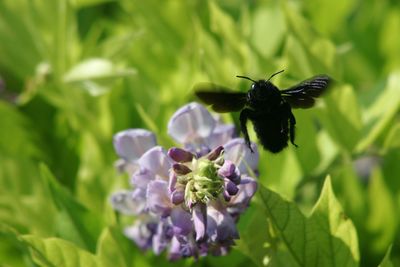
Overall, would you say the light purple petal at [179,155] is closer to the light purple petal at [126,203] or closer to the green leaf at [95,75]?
the light purple petal at [126,203]

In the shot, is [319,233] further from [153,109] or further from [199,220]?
[153,109]

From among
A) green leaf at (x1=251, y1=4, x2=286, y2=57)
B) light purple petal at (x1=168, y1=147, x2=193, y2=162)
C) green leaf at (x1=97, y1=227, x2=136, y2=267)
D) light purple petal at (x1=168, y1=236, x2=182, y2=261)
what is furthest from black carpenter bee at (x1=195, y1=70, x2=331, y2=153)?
green leaf at (x1=251, y1=4, x2=286, y2=57)

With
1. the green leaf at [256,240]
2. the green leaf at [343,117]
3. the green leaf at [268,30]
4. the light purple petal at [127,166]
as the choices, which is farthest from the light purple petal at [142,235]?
the green leaf at [268,30]

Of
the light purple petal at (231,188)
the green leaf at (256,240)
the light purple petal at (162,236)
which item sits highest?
the light purple petal at (231,188)

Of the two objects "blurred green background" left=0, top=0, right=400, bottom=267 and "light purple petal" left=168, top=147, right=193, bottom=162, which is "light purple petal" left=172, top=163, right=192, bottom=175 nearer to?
"light purple petal" left=168, top=147, right=193, bottom=162

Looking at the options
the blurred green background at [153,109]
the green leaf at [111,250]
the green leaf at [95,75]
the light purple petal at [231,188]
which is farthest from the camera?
the green leaf at [95,75]

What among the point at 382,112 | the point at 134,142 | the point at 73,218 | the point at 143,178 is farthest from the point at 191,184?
the point at 382,112
